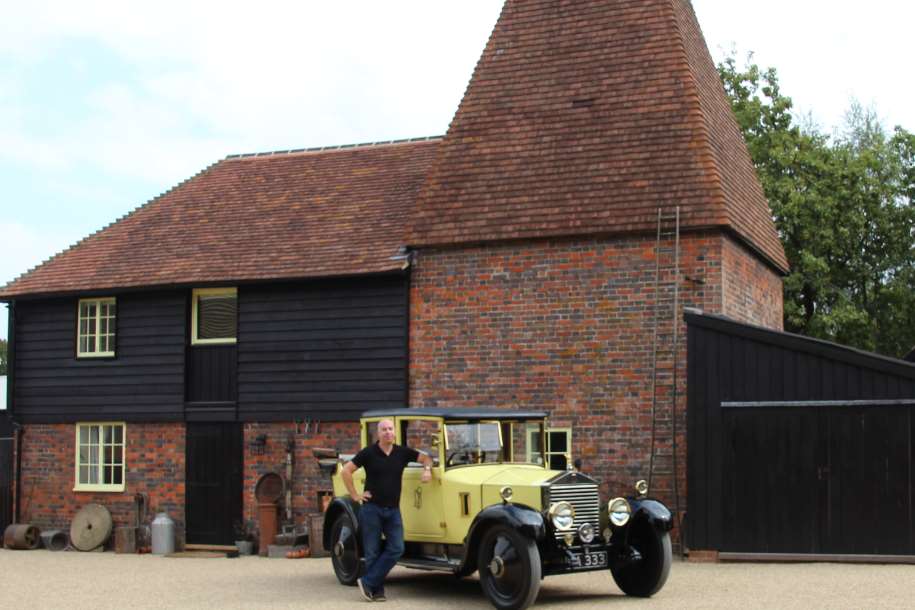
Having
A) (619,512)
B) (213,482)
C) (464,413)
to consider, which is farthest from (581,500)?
(213,482)

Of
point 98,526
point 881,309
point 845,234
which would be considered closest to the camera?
point 98,526

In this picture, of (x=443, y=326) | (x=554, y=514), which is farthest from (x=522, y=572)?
(x=443, y=326)

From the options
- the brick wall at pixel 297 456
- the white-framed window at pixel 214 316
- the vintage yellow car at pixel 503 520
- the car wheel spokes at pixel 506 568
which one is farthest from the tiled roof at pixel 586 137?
the car wheel spokes at pixel 506 568

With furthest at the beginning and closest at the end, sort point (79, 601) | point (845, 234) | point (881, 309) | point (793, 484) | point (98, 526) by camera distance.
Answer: point (881, 309), point (845, 234), point (98, 526), point (793, 484), point (79, 601)

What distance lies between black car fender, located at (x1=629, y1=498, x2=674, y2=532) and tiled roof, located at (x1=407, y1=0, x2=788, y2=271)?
5.96 metres

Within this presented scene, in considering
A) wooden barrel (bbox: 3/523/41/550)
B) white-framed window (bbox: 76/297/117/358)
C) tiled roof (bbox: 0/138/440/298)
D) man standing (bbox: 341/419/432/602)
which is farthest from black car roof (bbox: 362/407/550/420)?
wooden barrel (bbox: 3/523/41/550)

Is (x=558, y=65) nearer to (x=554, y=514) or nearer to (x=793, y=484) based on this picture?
(x=793, y=484)

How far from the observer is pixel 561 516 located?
11.8 m

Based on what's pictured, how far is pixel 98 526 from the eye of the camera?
67.9 feet

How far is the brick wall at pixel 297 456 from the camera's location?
19.5m

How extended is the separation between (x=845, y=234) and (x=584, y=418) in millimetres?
14320

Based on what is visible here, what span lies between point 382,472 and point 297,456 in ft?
25.0

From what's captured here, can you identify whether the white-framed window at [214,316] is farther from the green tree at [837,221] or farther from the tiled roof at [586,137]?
the green tree at [837,221]

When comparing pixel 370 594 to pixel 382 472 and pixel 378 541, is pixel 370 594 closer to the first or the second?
pixel 378 541
